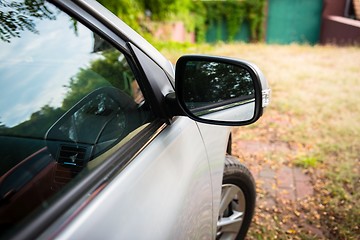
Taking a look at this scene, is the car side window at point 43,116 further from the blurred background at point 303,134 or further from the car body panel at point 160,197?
the blurred background at point 303,134

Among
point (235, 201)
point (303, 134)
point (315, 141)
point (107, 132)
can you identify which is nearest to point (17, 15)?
point (107, 132)

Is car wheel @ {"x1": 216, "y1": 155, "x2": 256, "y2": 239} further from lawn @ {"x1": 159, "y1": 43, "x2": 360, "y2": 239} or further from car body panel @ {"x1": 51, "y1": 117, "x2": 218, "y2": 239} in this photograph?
car body panel @ {"x1": 51, "y1": 117, "x2": 218, "y2": 239}

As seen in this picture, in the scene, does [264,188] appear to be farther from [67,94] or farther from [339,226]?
[67,94]

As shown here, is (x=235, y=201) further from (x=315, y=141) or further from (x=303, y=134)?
(x=303, y=134)

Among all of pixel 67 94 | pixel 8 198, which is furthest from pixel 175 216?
pixel 67 94

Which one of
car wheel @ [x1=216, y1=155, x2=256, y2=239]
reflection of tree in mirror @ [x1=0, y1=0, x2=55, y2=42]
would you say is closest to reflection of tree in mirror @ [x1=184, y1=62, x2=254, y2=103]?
reflection of tree in mirror @ [x1=0, y1=0, x2=55, y2=42]

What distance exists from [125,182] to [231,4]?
15.0 meters

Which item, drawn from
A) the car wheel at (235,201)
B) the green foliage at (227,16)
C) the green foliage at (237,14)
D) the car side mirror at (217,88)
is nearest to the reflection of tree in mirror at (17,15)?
the car side mirror at (217,88)

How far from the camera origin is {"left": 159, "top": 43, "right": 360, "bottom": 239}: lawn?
2.77 m

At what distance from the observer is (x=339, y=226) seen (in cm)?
268

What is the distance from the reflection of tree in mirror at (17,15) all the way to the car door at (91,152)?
2 centimetres

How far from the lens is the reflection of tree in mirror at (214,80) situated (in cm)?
140

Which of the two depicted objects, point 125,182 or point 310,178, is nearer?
point 125,182

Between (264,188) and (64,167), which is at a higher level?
(64,167)
